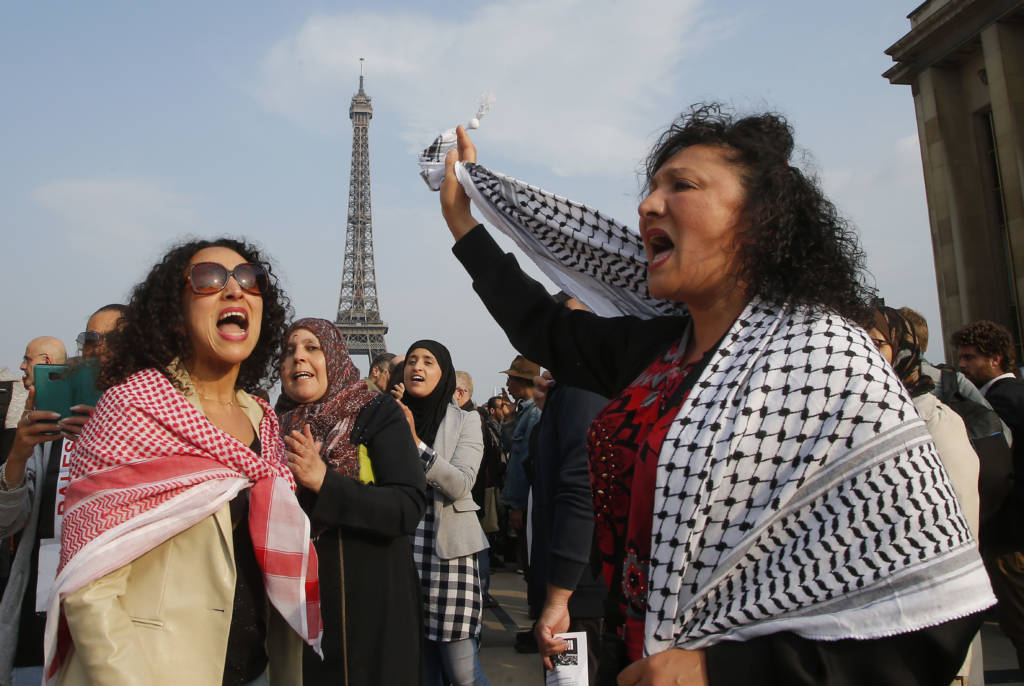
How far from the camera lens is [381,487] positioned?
314 cm

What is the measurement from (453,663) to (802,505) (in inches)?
124

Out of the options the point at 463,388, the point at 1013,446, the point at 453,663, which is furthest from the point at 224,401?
the point at 463,388

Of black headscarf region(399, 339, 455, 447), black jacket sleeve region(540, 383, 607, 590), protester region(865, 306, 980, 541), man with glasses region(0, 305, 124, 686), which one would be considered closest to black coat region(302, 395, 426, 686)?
black jacket sleeve region(540, 383, 607, 590)

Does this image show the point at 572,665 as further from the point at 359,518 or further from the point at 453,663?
the point at 453,663

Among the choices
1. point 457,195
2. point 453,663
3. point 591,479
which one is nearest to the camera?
point 591,479

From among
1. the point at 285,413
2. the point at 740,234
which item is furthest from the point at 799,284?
the point at 285,413

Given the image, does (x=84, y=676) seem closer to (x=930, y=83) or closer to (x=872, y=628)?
(x=872, y=628)

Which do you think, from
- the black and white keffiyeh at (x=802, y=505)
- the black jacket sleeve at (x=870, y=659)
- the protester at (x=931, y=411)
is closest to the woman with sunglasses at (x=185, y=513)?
the black and white keffiyeh at (x=802, y=505)

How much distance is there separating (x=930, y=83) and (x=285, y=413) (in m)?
25.1

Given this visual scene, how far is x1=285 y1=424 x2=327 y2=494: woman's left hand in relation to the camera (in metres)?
2.81

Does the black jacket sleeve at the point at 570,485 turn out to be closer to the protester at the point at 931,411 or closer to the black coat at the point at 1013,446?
the protester at the point at 931,411

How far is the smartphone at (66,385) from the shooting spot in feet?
9.12

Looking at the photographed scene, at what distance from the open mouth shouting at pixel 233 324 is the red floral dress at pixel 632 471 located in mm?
1263

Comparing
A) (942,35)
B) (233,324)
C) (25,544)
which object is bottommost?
(25,544)
